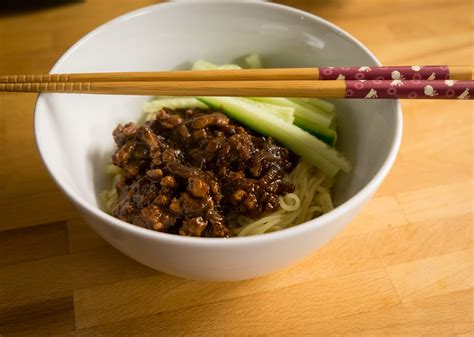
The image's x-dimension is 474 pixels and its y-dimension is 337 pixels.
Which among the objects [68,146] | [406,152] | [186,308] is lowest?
[186,308]

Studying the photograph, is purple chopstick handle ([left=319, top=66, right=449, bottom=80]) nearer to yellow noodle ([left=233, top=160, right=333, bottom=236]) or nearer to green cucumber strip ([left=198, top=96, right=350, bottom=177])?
green cucumber strip ([left=198, top=96, right=350, bottom=177])

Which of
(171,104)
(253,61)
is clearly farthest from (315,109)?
(171,104)

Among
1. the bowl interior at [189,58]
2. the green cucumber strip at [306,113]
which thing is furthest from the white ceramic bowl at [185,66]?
the green cucumber strip at [306,113]

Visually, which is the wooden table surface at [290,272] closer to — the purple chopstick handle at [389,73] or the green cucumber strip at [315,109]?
the green cucumber strip at [315,109]

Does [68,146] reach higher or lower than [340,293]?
higher

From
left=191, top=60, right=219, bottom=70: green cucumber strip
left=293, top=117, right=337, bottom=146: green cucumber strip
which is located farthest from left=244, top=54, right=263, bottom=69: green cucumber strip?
left=293, top=117, right=337, bottom=146: green cucumber strip

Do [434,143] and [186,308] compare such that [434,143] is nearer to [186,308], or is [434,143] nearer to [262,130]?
[262,130]

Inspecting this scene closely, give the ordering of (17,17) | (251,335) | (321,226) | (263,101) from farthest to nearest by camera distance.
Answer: (17,17) → (263,101) → (251,335) → (321,226)

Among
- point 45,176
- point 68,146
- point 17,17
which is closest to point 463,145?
point 68,146
